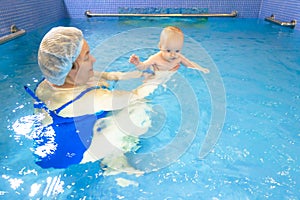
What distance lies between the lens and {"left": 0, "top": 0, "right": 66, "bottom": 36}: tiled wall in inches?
199

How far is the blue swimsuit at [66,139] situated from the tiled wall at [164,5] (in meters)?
6.88

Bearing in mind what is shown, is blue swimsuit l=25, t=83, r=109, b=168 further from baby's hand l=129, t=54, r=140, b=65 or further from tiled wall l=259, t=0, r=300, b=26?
tiled wall l=259, t=0, r=300, b=26

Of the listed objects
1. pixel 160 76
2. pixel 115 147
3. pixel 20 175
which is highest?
pixel 160 76

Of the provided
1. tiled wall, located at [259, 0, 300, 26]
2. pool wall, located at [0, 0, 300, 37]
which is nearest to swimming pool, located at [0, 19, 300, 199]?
tiled wall, located at [259, 0, 300, 26]

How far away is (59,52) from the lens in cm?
155

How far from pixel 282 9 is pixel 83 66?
23.2ft

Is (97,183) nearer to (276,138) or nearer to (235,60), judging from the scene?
(276,138)

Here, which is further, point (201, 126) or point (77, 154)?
point (201, 126)

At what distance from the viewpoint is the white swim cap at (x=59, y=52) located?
155cm

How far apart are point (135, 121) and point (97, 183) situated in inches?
22.0

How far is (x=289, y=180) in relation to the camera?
183 centimetres

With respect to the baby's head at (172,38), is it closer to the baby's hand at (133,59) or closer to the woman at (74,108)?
the baby's hand at (133,59)

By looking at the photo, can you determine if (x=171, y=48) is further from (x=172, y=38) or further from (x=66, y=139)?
(x=66, y=139)

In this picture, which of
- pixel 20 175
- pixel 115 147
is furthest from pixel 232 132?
pixel 20 175
